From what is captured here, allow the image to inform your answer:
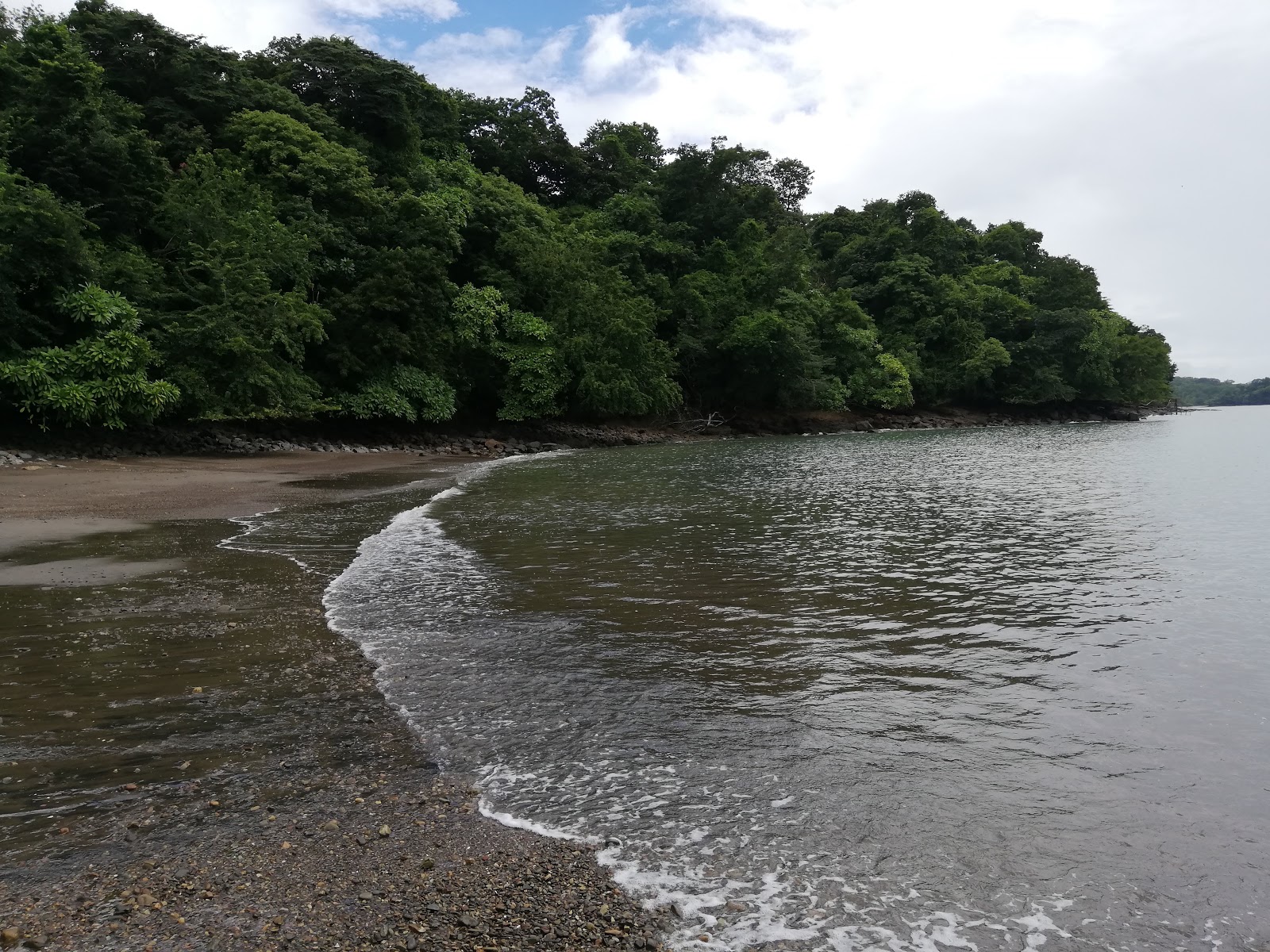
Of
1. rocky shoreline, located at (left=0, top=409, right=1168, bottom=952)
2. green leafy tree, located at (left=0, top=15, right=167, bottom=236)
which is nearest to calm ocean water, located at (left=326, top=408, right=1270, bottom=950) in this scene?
rocky shoreline, located at (left=0, top=409, right=1168, bottom=952)

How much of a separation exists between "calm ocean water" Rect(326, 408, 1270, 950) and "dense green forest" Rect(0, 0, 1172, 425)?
63.9 ft

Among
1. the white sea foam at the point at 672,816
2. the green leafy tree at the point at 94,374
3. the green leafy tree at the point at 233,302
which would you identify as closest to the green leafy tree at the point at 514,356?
the green leafy tree at the point at 233,302

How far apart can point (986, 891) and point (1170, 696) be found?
3725 mm

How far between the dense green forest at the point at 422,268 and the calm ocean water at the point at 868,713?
1949 cm

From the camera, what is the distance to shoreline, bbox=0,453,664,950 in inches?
134

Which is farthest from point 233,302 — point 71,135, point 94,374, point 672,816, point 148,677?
point 672,816

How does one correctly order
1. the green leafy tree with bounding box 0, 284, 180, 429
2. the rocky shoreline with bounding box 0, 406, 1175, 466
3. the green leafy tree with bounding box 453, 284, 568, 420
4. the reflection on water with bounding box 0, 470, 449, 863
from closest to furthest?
1. the reflection on water with bounding box 0, 470, 449, 863
2. the green leafy tree with bounding box 0, 284, 180, 429
3. the rocky shoreline with bounding box 0, 406, 1175, 466
4. the green leafy tree with bounding box 453, 284, 568, 420

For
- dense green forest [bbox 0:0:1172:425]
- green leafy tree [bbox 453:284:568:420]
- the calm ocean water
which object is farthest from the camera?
green leafy tree [bbox 453:284:568:420]

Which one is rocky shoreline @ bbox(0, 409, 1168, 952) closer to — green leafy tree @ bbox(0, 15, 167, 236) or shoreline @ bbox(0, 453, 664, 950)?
shoreline @ bbox(0, 453, 664, 950)

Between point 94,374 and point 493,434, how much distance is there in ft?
67.8

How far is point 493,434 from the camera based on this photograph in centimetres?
4309

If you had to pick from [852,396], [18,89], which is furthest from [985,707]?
[852,396]

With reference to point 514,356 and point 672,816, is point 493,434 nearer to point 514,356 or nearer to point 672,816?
point 514,356

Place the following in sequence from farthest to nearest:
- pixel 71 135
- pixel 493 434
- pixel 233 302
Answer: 1. pixel 493 434
2. pixel 233 302
3. pixel 71 135
